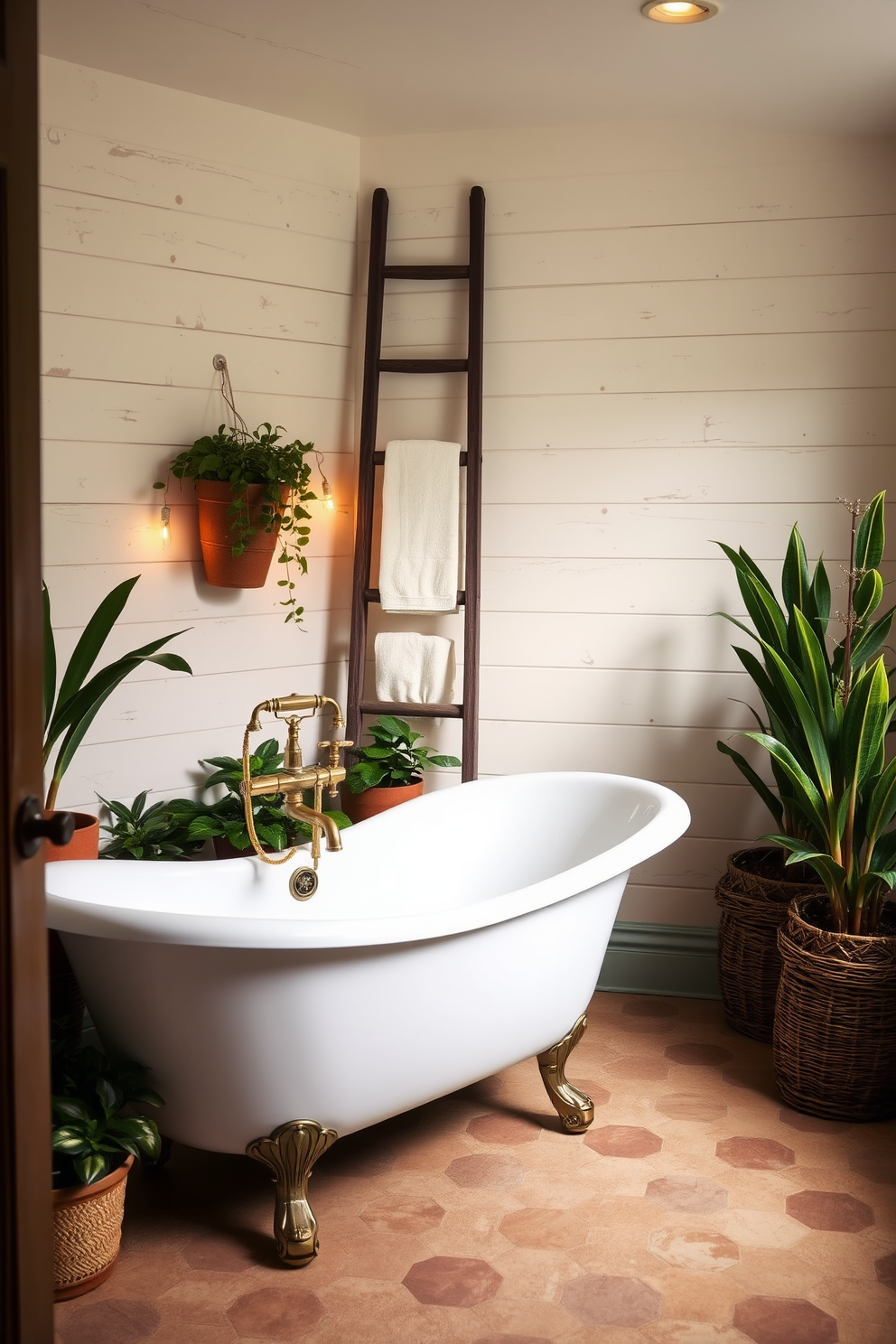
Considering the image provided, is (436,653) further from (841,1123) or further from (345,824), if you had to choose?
(841,1123)

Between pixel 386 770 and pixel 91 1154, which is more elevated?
pixel 386 770

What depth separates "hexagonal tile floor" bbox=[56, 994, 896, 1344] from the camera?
1.87 meters

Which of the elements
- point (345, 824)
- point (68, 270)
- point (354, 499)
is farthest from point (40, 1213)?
point (354, 499)

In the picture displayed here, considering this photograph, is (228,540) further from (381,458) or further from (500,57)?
(500,57)

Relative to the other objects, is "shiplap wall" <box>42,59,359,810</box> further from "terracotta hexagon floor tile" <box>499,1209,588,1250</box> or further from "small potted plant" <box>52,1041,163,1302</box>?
"terracotta hexagon floor tile" <box>499,1209,588,1250</box>

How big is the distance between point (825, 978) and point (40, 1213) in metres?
1.73

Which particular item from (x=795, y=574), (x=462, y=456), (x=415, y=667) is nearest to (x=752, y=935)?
(x=795, y=574)

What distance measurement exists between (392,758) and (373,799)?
13 centimetres

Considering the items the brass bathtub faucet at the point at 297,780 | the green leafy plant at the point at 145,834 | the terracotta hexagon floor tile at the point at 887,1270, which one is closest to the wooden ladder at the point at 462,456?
the green leafy plant at the point at 145,834

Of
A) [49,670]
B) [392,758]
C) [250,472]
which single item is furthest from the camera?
[392,758]

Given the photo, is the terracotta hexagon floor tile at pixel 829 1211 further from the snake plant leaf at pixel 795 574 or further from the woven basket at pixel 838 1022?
the snake plant leaf at pixel 795 574

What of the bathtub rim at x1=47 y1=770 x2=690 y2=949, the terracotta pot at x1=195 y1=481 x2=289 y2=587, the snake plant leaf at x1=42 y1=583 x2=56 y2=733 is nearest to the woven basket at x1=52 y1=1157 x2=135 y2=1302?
the bathtub rim at x1=47 y1=770 x2=690 y2=949

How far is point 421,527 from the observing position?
3129 millimetres

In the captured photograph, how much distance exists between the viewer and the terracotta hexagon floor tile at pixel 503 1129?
247 cm
